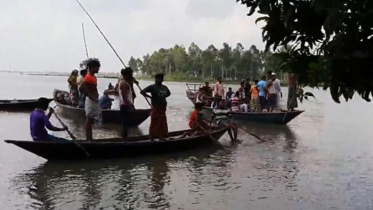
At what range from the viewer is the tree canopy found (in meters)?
2.96

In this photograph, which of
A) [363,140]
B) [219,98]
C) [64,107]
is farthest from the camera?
[219,98]

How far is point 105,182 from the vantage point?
8.56 metres

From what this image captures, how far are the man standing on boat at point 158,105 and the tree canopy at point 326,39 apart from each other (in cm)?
781

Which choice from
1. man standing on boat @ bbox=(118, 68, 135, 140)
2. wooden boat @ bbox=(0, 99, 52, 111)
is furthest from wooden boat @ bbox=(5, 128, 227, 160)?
wooden boat @ bbox=(0, 99, 52, 111)

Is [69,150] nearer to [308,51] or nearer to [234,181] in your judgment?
[234,181]

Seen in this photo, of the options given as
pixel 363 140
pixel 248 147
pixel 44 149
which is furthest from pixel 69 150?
pixel 363 140

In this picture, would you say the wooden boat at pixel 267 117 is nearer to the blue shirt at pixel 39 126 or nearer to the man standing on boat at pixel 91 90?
the man standing on boat at pixel 91 90

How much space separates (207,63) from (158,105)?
10182 cm

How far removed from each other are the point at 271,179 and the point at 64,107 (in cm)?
1258

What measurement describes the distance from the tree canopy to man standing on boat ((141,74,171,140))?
781 centimetres

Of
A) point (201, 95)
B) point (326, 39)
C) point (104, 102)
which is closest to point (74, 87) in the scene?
point (104, 102)

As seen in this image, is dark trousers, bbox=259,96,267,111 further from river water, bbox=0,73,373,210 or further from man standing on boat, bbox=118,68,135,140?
man standing on boat, bbox=118,68,135,140

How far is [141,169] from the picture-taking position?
9.70 meters

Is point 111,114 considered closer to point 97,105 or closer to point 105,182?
point 97,105
